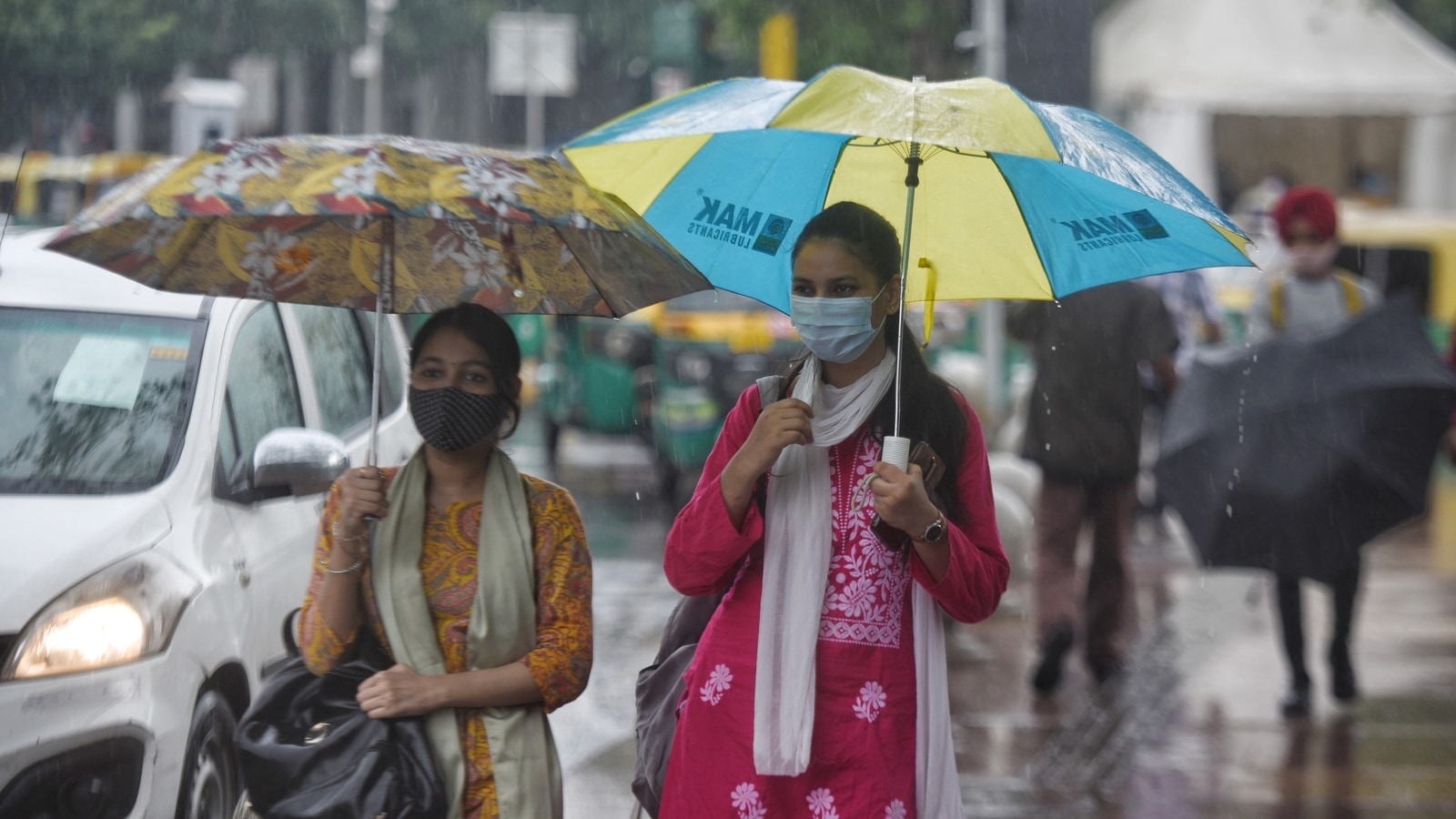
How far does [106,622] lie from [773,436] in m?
1.92

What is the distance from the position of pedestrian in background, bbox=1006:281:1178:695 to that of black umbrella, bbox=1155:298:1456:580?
25.4 inches

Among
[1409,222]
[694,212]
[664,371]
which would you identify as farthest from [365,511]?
[1409,222]

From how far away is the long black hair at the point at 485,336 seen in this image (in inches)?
124

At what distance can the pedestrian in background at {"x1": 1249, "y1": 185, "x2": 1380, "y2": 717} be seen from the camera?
22.9ft

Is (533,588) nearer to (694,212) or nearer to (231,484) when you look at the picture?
(694,212)

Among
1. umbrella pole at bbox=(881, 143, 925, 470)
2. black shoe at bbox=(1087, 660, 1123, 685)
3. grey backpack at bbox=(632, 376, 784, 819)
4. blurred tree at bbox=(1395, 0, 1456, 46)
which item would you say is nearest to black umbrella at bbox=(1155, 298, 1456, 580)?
black shoe at bbox=(1087, 660, 1123, 685)

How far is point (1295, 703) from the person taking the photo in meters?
7.21

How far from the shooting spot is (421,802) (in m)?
2.92

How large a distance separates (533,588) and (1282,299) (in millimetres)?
4836

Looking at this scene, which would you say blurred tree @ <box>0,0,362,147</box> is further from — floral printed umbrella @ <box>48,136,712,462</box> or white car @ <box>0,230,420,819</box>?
floral printed umbrella @ <box>48,136,712,462</box>

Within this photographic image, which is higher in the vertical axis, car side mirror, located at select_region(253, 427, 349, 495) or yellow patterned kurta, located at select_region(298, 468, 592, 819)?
car side mirror, located at select_region(253, 427, 349, 495)

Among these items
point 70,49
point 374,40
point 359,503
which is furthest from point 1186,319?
point 374,40

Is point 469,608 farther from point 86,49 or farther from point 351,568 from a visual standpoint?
point 86,49

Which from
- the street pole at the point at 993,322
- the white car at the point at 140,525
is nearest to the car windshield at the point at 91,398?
the white car at the point at 140,525
